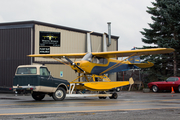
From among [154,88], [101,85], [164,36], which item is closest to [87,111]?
[101,85]

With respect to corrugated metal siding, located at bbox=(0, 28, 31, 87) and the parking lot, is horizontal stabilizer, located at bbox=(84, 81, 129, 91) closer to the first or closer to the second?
the parking lot

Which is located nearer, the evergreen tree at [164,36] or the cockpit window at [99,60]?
the cockpit window at [99,60]

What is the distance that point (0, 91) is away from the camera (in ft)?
75.7

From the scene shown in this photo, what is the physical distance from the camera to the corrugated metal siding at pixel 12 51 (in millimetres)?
24094

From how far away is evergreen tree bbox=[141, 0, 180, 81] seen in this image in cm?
2627

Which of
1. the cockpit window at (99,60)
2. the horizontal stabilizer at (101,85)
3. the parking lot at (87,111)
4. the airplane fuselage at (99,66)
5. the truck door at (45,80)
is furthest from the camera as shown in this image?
the cockpit window at (99,60)

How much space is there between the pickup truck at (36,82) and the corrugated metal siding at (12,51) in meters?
11.0

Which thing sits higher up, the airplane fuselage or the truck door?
the airplane fuselage

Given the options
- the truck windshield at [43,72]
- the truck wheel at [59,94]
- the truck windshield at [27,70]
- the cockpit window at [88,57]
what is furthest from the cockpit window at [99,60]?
the truck windshield at [27,70]

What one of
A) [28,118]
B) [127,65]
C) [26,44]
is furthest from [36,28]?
[28,118]

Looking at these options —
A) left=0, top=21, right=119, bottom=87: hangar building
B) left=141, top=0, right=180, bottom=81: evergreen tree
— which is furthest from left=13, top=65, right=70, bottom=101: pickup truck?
left=141, top=0, right=180, bottom=81: evergreen tree

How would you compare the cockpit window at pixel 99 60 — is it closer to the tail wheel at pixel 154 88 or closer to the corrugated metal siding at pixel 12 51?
the tail wheel at pixel 154 88

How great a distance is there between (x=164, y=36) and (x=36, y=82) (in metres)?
19.6

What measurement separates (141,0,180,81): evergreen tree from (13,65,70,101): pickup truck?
50.7 feet
